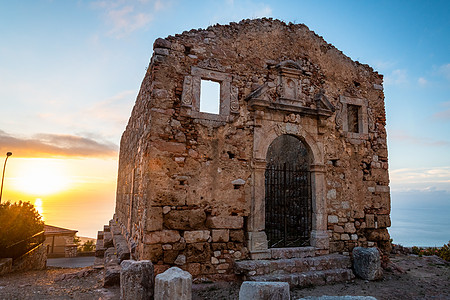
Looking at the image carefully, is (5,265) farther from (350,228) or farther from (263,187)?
(350,228)

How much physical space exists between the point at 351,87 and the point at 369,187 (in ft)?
8.73

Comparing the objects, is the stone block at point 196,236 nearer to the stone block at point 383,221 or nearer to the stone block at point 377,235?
the stone block at point 377,235

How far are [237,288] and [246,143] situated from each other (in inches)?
110

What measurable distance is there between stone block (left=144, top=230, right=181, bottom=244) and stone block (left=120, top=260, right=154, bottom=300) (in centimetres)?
70

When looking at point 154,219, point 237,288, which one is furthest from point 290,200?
point 154,219

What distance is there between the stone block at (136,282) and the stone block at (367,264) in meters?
4.54

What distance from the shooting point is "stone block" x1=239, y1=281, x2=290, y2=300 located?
3459 mm

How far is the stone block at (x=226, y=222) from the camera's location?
5.48 m

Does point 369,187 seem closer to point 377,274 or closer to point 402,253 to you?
point 377,274

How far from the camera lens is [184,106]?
557 centimetres

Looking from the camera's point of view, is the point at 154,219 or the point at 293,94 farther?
the point at 293,94

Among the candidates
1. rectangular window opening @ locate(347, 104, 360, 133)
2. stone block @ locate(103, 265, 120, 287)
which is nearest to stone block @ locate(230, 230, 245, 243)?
stone block @ locate(103, 265, 120, 287)

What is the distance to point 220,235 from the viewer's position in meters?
5.51

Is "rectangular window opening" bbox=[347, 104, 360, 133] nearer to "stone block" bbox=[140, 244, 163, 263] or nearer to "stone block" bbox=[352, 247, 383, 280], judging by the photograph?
"stone block" bbox=[352, 247, 383, 280]
